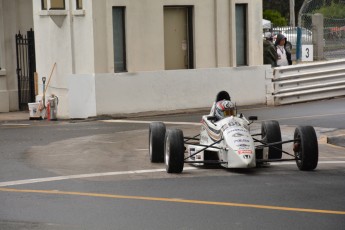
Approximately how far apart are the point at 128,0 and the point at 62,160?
938cm

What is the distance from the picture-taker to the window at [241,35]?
1105 inches

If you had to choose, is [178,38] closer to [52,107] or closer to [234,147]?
[52,107]

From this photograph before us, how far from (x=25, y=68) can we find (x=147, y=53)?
5.26 meters

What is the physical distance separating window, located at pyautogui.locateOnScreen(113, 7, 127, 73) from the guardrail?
451 cm

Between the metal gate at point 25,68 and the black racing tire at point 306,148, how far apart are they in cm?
1536

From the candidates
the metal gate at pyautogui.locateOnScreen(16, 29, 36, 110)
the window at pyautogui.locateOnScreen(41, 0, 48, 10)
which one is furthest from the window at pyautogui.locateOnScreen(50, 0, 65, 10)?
the metal gate at pyautogui.locateOnScreen(16, 29, 36, 110)

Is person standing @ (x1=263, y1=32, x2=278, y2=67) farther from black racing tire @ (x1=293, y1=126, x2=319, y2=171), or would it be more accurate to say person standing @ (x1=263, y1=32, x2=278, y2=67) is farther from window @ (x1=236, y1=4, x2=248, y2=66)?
black racing tire @ (x1=293, y1=126, x2=319, y2=171)

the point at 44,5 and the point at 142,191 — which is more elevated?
the point at 44,5

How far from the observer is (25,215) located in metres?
11.7

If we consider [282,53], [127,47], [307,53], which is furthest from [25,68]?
[307,53]

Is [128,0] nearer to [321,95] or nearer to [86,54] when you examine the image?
[86,54]

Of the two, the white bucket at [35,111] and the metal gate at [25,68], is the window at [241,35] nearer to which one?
the white bucket at [35,111]

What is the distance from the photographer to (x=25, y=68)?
2984 centimetres

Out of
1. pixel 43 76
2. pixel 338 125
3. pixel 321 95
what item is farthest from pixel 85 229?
pixel 321 95
